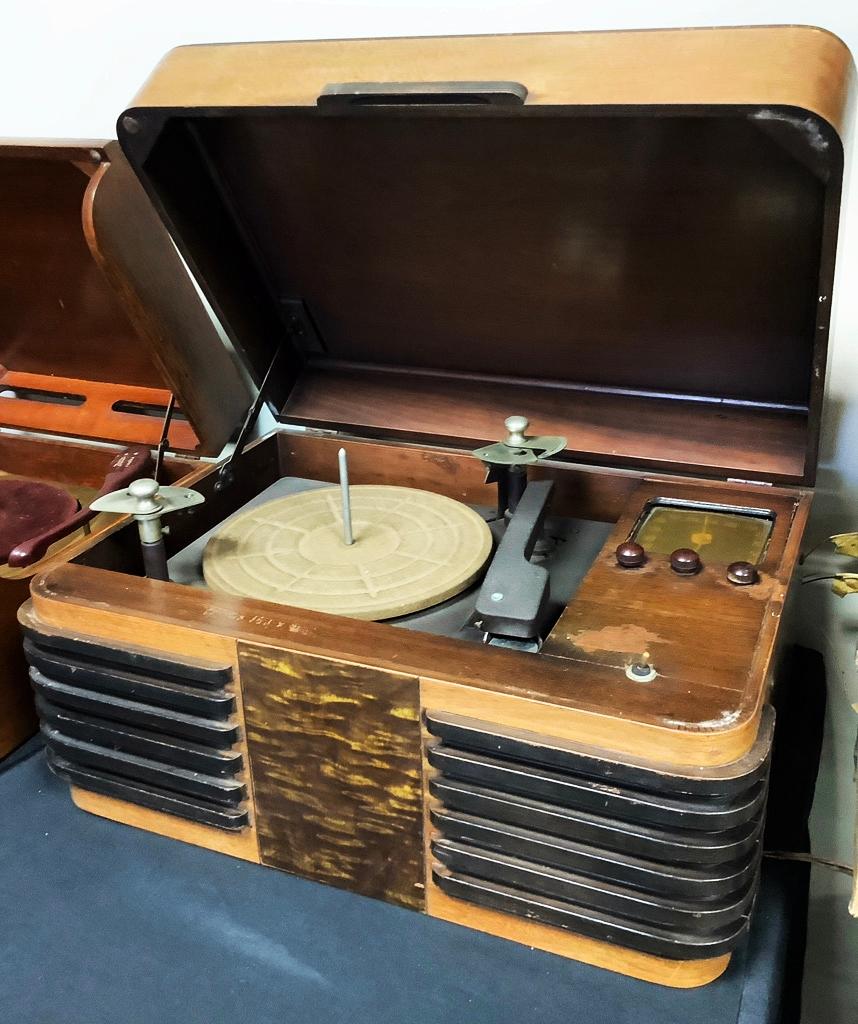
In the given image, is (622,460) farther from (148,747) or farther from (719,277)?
(148,747)

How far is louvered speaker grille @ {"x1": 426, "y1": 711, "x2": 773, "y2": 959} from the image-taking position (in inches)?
Answer: 33.3

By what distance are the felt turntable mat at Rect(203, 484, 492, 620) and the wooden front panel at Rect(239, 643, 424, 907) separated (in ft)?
0.51

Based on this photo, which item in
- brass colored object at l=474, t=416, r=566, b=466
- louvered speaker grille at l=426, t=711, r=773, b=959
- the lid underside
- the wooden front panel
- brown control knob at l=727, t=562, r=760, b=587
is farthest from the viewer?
the lid underside

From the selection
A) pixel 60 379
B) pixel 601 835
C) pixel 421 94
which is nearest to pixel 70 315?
pixel 60 379

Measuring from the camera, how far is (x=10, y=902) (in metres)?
1.10

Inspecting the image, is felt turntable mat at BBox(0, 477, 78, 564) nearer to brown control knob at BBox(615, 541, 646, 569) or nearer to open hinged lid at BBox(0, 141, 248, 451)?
open hinged lid at BBox(0, 141, 248, 451)

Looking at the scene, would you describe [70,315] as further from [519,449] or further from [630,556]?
[630,556]

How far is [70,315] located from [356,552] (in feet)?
2.39

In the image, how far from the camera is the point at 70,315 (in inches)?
63.5

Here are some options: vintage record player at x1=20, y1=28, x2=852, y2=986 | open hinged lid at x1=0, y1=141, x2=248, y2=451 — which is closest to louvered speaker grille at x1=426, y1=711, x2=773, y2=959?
vintage record player at x1=20, y1=28, x2=852, y2=986

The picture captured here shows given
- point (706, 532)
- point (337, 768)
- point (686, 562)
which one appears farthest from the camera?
point (706, 532)

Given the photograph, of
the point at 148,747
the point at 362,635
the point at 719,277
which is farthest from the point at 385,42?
the point at 148,747

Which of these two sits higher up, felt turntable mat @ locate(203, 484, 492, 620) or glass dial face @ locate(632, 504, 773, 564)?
glass dial face @ locate(632, 504, 773, 564)

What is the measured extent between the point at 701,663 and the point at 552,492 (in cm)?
40
